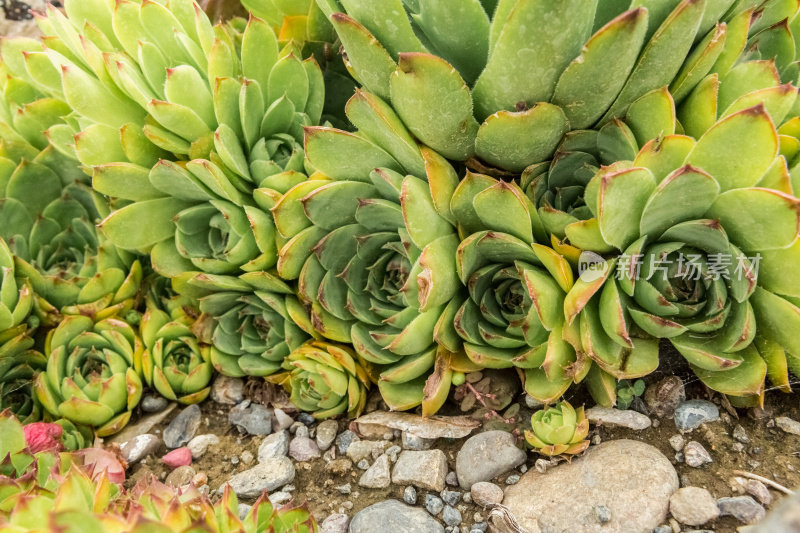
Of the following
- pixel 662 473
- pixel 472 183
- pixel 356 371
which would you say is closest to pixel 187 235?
pixel 356 371

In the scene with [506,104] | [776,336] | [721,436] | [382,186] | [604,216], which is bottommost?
[721,436]

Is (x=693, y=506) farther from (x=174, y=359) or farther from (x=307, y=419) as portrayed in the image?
(x=174, y=359)

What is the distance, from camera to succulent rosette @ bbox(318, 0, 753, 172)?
4.29ft

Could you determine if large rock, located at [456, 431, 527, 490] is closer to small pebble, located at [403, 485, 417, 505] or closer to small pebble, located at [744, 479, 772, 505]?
small pebble, located at [403, 485, 417, 505]

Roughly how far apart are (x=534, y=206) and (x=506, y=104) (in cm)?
24

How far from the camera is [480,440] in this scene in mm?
1591

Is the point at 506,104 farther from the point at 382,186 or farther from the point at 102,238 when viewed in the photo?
the point at 102,238

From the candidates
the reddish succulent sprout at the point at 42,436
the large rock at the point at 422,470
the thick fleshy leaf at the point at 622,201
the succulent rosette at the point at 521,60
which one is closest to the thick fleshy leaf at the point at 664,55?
the succulent rosette at the point at 521,60

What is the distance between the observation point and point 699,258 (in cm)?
138

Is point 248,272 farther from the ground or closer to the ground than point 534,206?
closer to the ground

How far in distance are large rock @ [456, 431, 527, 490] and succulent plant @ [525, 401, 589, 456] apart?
0.24 feet

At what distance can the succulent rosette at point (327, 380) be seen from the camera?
175 cm

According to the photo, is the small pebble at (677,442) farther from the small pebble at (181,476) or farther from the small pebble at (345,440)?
the small pebble at (181,476)

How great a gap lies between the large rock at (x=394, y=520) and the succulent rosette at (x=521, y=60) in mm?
828
